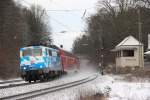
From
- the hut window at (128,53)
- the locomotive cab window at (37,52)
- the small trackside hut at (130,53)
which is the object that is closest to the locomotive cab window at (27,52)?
the locomotive cab window at (37,52)

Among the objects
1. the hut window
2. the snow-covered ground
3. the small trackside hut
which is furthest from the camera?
the hut window

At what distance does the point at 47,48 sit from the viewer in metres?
39.5

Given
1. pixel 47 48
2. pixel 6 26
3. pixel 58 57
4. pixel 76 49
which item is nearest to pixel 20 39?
pixel 6 26

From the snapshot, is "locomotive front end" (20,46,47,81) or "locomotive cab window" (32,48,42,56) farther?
"locomotive cab window" (32,48,42,56)

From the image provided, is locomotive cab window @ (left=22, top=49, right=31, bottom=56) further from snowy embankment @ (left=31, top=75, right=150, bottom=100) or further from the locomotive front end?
snowy embankment @ (left=31, top=75, right=150, bottom=100)

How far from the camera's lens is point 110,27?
10306cm

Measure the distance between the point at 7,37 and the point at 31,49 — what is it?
116 ft

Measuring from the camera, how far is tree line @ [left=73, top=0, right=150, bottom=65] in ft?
316

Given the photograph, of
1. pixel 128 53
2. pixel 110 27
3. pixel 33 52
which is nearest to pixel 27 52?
pixel 33 52

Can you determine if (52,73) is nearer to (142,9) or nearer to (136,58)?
(142,9)

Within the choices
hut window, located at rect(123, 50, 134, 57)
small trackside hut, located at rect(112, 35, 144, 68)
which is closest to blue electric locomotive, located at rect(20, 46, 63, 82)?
small trackside hut, located at rect(112, 35, 144, 68)

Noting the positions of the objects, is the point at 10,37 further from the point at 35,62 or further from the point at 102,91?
the point at 102,91

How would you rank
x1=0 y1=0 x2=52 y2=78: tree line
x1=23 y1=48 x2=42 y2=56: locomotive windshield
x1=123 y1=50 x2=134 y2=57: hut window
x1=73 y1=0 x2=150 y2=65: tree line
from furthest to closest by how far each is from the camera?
x1=73 y1=0 x2=150 y2=65: tree line, x1=123 y1=50 x2=134 y2=57: hut window, x1=0 y1=0 x2=52 y2=78: tree line, x1=23 y1=48 x2=42 y2=56: locomotive windshield

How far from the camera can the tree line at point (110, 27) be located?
96.2m
